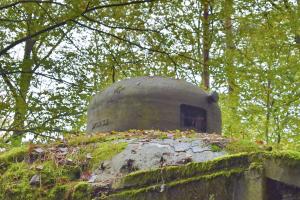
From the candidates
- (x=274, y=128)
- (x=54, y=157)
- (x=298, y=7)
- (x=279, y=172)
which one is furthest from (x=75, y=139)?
(x=274, y=128)

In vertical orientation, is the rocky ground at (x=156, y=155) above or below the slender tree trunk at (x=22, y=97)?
below

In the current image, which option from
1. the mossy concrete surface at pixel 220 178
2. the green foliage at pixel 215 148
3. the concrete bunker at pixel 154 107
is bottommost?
the mossy concrete surface at pixel 220 178

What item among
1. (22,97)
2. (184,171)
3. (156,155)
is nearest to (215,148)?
(156,155)

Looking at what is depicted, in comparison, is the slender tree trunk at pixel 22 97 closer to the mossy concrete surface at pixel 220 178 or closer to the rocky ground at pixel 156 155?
the rocky ground at pixel 156 155

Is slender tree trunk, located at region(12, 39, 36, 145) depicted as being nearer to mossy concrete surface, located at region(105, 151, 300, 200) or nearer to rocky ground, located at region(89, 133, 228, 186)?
rocky ground, located at region(89, 133, 228, 186)

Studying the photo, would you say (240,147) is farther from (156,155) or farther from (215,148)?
(156,155)

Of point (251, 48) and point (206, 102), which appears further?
point (251, 48)

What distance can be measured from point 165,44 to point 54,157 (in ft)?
13.8

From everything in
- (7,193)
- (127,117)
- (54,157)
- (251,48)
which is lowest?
(7,193)

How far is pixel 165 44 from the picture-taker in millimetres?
10117

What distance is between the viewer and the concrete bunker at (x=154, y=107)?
8.09 meters

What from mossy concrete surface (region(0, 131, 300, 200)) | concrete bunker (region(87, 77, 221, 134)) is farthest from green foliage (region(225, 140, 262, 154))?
concrete bunker (region(87, 77, 221, 134))

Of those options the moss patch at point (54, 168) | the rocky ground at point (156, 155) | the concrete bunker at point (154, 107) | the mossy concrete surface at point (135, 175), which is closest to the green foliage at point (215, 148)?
the rocky ground at point (156, 155)

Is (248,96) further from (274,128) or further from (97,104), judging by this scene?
(97,104)
